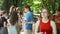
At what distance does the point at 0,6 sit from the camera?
15117mm

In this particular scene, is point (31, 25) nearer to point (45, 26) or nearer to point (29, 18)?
point (29, 18)

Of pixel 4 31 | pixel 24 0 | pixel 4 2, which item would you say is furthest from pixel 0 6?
pixel 4 31

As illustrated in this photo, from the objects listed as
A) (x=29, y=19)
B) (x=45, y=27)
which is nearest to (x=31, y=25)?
(x=29, y=19)

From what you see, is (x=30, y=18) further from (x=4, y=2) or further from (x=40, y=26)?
(x=4, y=2)

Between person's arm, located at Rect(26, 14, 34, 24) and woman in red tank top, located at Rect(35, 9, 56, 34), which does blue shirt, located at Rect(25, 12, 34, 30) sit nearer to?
person's arm, located at Rect(26, 14, 34, 24)

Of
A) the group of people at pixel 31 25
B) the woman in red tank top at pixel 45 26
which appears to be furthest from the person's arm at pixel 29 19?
the woman in red tank top at pixel 45 26

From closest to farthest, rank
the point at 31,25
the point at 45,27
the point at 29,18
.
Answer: the point at 45,27, the point at 29,18, the point at 31,25

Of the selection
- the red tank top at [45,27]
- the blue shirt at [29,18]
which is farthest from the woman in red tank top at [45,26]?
the blue shirt at [29,18]

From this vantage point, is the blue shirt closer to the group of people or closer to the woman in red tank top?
the group of people

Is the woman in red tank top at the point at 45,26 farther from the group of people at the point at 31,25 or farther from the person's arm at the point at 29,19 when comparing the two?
the person's arm at the point at 29,19

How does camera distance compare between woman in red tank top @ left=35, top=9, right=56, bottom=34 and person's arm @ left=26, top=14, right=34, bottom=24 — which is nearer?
woman in red tank top @ left=35, top=9, right=56, bottom=34

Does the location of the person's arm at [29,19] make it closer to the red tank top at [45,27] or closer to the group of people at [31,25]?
the group of people at [31,25]

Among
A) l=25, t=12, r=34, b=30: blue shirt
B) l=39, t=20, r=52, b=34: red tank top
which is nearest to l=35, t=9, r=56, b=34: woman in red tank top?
l=39, t=20, r=52, b=34: red tank top

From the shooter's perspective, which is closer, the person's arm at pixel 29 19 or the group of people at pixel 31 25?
the group of people at pixel 31 25
